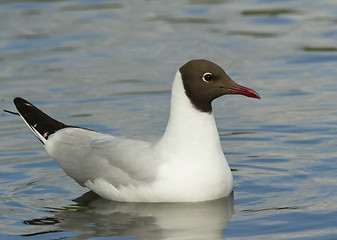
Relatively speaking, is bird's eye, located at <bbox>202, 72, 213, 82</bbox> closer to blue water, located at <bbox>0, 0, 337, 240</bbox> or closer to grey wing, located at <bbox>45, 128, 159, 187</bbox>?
grey wing, located at <bbox>45, 128, 159, 187</bbox>

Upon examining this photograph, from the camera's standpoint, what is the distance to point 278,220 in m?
7.46

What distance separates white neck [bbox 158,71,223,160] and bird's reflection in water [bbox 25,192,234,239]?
1.63 ft

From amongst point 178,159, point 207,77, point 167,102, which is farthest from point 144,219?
point 167,102

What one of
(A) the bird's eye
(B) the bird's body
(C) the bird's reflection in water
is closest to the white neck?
(B) the bird's body

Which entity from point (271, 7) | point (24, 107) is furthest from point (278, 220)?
point (271, 7)

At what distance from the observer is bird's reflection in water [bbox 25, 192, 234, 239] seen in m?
7.36

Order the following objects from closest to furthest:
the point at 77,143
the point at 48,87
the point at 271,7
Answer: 1. the point at 77,143
2. the point at 48,87
3. the point at 271,7

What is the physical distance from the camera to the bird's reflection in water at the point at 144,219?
290 inches

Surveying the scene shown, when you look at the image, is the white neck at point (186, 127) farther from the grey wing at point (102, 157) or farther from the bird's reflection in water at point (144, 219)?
the bird's reflection in water at point (144, 219)

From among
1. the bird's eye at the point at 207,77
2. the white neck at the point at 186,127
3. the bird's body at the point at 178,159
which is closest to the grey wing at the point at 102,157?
the bird's body at the point at 178,159

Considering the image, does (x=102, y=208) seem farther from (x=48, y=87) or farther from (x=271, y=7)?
(x=271, y=7)

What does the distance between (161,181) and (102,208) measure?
2.22 feet

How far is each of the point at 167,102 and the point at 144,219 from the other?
4140 millimetres

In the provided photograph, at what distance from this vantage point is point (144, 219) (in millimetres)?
7777
